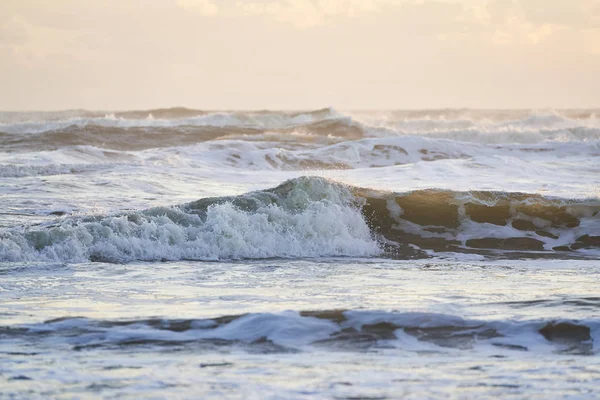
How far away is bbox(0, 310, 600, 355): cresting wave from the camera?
6.03 m

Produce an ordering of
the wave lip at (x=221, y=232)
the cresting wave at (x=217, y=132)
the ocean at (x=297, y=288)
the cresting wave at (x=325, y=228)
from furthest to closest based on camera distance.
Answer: the cresting wave at (x=217, y=132) < the cresting wave at (x=325, y=228) < the wave lip at (x=221, y=232) < the ocean at (x=297, y=288)

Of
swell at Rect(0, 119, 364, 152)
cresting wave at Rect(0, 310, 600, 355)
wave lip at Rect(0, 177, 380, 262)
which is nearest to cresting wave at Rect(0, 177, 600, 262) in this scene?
wave lip at Rect(0, 177, 380, 262)

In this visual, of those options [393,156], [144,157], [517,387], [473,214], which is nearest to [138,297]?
[517,387]

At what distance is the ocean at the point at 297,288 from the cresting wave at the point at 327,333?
0.07ft

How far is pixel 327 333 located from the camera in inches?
248

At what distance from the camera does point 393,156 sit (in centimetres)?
2633

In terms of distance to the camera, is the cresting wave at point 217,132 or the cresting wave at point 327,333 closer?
the cresting wave at point 327,333

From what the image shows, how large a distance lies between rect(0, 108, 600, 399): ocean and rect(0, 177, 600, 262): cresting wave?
0.03m

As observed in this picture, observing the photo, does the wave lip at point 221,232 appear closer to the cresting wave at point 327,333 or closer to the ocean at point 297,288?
the ocean at point 297,288

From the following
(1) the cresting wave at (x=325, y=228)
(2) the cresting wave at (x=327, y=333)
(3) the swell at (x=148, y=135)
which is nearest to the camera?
(2) the cresting wave at (x=327, y=333)

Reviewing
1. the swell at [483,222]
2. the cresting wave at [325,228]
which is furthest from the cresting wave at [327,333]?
the swell at [483,222]

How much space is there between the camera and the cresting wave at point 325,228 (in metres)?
10.1

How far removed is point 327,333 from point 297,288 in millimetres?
1804

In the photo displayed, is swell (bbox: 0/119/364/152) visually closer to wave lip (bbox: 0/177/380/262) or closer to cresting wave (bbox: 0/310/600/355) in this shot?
wave lip (bbox: 0/177/380/262)
